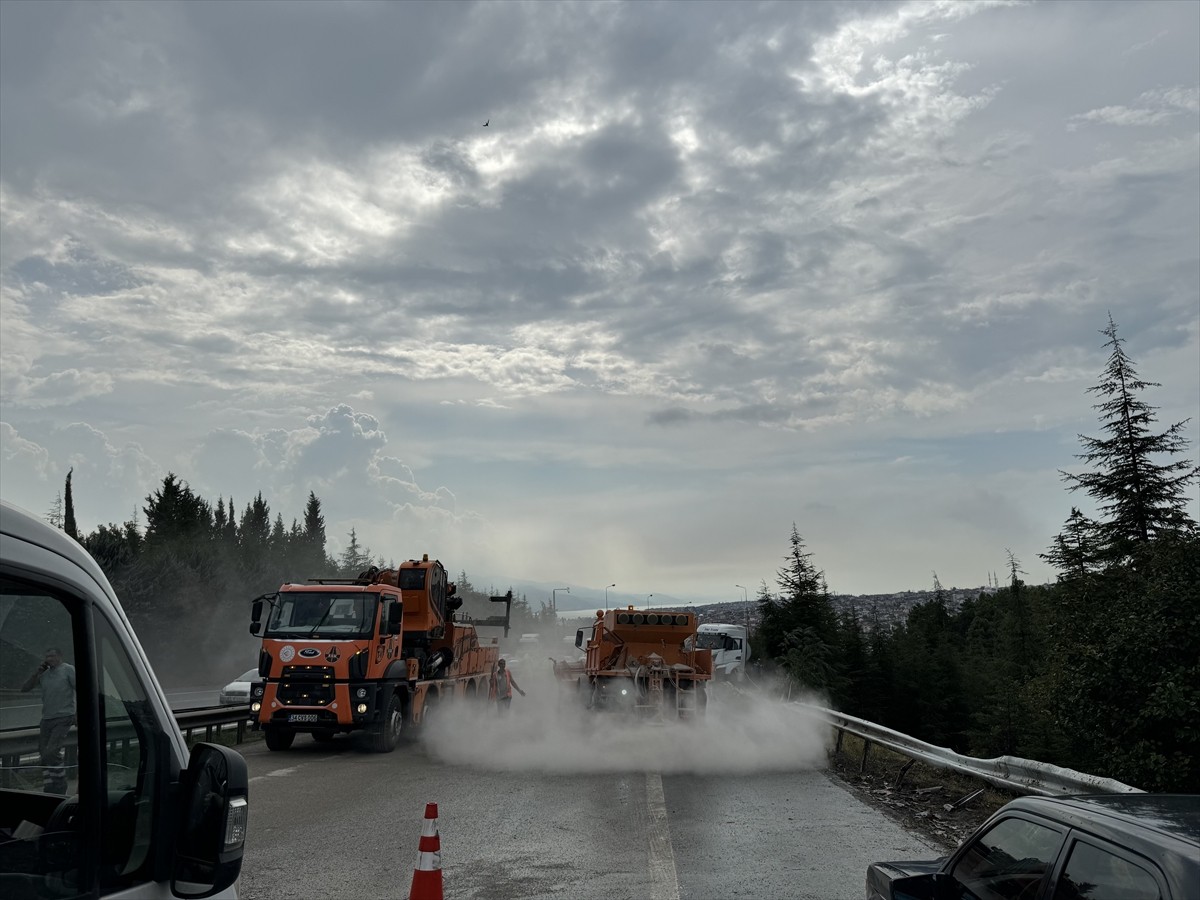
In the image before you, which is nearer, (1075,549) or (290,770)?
(290,770)

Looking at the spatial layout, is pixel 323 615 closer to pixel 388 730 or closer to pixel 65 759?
pixel 388 730

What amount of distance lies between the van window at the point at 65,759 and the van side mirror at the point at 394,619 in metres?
15.1

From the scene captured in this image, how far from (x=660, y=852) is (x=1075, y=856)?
5.81 m

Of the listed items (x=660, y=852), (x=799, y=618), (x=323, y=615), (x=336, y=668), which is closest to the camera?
(x=660, y=852)

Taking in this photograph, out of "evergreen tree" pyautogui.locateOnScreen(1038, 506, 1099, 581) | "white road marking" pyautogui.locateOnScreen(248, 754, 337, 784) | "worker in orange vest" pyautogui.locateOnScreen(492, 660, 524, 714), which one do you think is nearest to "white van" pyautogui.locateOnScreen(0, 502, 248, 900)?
"white road marking" pyautogui.locateOnScreen(248, 754, 337, 784)

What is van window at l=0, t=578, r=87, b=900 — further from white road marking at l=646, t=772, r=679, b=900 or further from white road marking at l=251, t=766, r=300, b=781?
white road marking at l=251, t=766, r=300, b=781

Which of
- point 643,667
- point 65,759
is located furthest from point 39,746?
point 643,667

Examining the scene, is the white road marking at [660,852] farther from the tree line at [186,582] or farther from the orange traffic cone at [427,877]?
the tree line at [186,582]

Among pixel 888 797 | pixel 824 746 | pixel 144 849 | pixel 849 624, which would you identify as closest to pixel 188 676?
pixel 849 624

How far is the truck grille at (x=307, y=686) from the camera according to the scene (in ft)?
53.4

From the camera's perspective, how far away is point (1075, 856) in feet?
11.6

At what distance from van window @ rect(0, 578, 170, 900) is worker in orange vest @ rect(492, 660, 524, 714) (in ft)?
73.6

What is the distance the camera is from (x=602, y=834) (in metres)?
9.77

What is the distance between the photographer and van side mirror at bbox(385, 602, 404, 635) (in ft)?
56.4
